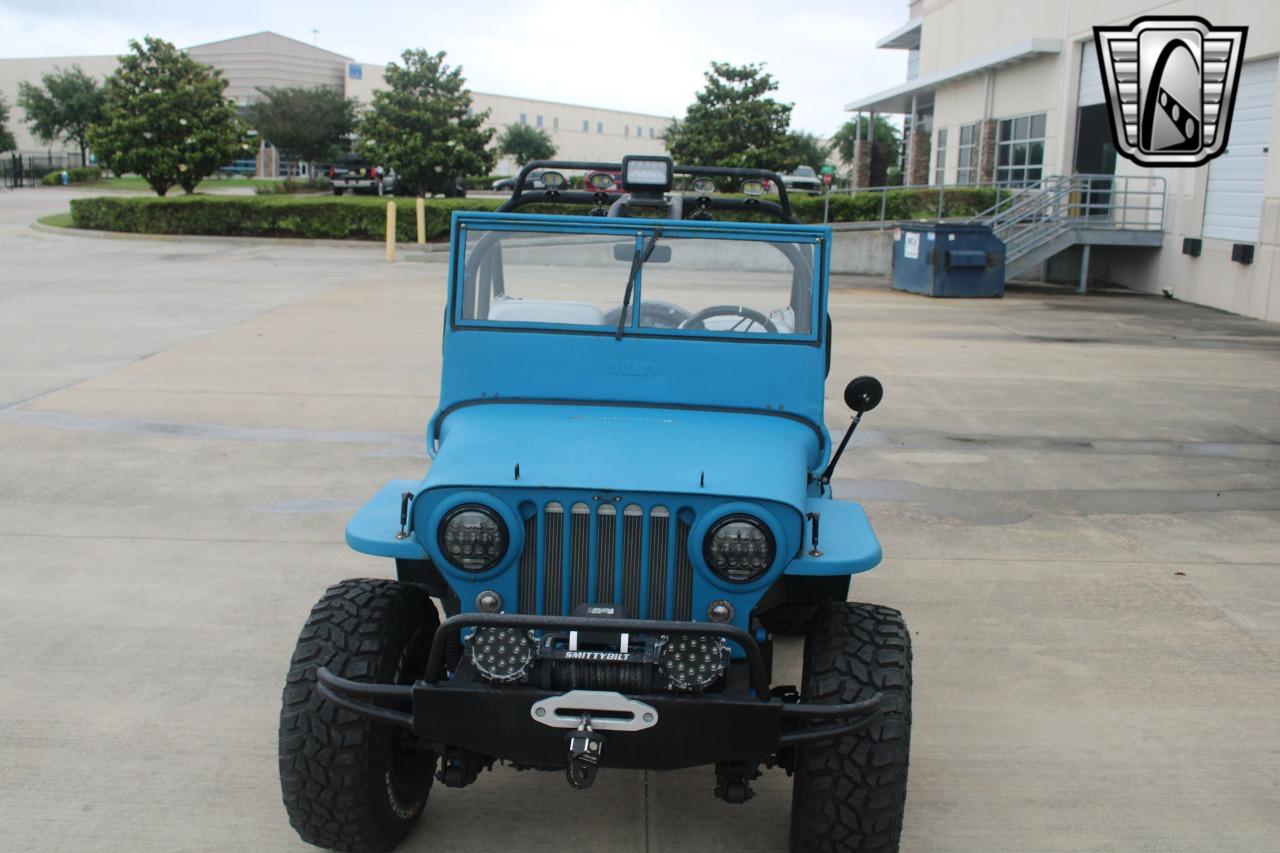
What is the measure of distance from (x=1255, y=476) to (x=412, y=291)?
1269 cm

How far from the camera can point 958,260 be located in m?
19.6

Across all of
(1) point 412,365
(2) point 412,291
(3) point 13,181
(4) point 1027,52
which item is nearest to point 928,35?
(4) point 1027,52

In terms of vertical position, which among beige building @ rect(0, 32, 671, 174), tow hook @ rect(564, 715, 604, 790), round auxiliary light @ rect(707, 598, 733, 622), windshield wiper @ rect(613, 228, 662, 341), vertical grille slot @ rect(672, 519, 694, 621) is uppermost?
beige building @ rect(0, 32, 671, 174)

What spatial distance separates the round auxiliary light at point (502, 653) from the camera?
10.8ft

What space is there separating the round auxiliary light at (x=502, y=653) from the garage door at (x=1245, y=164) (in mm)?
17513

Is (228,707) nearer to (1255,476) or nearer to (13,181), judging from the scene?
(1255,476)

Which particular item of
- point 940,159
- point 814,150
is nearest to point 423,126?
point 940,159

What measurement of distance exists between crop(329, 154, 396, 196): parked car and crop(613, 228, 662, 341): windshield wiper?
113ft

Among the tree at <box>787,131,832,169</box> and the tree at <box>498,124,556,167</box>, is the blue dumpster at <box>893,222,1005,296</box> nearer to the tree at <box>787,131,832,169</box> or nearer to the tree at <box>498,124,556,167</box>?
the tree at <box>787,131,832,169</box>

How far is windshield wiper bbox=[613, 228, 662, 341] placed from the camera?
14.4ft

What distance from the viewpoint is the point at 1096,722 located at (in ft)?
15.3

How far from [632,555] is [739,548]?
295mm

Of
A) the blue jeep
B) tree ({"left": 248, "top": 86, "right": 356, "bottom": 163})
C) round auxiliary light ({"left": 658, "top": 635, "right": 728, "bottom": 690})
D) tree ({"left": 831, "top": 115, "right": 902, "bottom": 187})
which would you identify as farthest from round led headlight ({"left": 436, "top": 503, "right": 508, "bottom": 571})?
tree ({"left": 248, "top": 86, "right": 356, "bottom": 163})

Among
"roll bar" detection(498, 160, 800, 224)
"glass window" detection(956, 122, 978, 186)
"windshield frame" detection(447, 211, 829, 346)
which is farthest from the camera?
"glass window" detection(956, 122, 978, 186)
